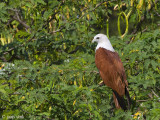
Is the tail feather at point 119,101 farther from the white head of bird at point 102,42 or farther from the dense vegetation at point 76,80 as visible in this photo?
the white head of bird at point 102,42

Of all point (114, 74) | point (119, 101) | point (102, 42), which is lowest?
point (119, 101)

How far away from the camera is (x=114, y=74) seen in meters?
4.73

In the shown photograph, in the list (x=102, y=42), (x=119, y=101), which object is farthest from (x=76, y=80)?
(x=102, y=42)

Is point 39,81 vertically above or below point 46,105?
above

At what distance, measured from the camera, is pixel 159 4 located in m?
5.39

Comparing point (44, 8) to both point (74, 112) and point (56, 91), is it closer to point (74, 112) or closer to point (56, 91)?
point (56, 91)

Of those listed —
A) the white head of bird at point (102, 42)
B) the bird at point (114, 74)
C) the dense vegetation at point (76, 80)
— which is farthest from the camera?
the white head of bird at point (102, 42)

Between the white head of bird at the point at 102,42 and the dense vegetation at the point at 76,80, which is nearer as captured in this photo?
the dense vegetation at the point at 76,80

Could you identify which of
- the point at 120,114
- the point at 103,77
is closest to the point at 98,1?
the point at 103,77

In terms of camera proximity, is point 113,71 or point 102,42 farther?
point 102,42

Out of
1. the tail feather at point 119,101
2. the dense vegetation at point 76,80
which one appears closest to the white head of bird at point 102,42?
the dense vegetation at point 76,80

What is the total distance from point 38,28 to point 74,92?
2.01 m

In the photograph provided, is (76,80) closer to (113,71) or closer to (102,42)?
(113,71)

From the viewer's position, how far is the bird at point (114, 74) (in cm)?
451
